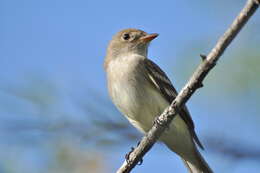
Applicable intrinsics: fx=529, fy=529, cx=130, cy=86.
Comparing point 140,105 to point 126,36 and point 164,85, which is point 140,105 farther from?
point 126,36

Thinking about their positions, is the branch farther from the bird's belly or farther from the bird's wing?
the bird's wing

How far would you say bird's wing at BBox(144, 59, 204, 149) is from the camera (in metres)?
5.46

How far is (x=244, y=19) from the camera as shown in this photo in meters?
2.95

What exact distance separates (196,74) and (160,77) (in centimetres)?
229

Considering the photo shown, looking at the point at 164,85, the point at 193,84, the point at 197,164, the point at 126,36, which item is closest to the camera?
the point at 193,84

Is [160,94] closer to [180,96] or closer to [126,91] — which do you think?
[126,91]

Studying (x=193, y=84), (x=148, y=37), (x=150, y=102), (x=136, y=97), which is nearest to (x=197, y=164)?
(x=150, y=102)

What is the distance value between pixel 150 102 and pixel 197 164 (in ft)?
2.77

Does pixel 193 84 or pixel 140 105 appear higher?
pixel 140 105

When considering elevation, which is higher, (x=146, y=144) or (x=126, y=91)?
(x=126, y=91)

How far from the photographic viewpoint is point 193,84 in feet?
11.6

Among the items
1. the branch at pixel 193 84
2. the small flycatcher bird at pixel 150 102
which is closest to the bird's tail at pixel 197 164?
the small flycatcher bird at pixel 150 102

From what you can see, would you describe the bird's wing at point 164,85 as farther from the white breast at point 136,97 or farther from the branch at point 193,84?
the branch at point 193,84

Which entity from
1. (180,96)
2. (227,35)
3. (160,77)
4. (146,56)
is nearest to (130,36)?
(146,56)
